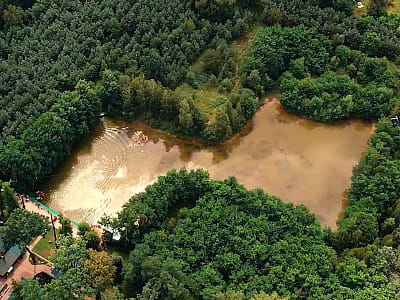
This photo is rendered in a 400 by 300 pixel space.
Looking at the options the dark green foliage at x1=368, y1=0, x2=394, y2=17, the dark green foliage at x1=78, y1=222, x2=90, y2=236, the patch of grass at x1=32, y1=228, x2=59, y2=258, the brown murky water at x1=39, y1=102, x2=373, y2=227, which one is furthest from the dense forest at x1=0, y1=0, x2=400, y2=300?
the patch of grass at x1=32, y1=228, x2=59, y2=258

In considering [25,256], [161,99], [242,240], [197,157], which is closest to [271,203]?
[242,240]

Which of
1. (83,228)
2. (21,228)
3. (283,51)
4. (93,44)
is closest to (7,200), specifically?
(21,228)

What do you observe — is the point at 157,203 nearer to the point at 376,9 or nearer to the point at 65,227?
the point at 65,227

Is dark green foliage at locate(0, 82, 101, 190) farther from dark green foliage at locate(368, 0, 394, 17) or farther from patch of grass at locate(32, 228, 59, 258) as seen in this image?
dark green foliage at locate(368, 0, 394, 17)

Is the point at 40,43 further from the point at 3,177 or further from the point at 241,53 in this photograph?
the point at 241,53

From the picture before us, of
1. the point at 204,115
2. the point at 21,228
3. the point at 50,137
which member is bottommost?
the point at 204,115
